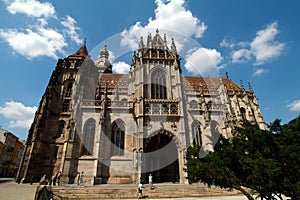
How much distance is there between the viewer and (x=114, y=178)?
51.8ft

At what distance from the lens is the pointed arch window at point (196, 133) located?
18.6 m

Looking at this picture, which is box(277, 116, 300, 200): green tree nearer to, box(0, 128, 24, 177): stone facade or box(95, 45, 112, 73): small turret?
box(95, 45, 112, 73): small turret

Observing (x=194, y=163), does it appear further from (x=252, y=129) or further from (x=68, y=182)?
(x=68, y=182)

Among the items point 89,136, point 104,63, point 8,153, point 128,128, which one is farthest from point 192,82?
point 8,153

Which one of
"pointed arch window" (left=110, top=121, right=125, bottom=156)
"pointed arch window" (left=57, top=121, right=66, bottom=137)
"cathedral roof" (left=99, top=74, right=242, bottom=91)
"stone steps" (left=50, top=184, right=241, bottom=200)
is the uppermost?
"cathedral roof" (left=99, top=74, right=242, bottom=91)

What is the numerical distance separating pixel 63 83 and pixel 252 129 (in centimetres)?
2660

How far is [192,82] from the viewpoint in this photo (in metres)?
31.7

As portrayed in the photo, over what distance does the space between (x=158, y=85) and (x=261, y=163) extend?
61.2 feet

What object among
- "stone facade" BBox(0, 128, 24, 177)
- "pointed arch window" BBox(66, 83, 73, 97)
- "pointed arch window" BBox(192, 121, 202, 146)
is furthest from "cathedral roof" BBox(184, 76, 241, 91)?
"stone facade" BBox(0, 128, 24, 177)

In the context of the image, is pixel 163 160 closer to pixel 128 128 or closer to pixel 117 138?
pixel 128 128

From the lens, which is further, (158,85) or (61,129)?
(158,85)

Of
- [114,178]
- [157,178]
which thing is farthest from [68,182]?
[157,178]

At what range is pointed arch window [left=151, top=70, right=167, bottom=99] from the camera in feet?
71.9

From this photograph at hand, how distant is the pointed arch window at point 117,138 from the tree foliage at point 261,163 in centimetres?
1133
